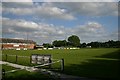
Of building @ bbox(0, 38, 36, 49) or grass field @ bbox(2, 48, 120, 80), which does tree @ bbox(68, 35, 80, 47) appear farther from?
grass field @ bbox(2, 48, 120, 80)

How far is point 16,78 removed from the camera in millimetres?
14008

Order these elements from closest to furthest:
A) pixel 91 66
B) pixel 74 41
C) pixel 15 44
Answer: pixel 91 66 < pixel 15 44 < pixel 74 41

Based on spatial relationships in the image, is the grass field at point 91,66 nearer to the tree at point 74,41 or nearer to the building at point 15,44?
the building at point 15,44

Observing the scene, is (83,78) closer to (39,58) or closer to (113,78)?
(113,78)

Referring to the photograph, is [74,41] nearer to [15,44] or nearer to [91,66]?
[15,44]

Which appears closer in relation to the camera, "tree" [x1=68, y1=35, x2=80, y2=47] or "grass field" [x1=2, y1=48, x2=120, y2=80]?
"grass field" [x1=2, y1=48, x2=120, y2=80]

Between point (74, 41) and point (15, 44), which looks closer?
point (15, 44)

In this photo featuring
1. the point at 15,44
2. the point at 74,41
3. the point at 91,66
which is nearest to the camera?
the point at 91,66

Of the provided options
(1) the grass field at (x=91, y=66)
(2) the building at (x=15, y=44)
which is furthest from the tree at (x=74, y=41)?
(1) the grass field at (x=91, y=66)

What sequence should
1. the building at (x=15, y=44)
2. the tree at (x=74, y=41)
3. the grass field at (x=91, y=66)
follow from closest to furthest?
1. the grass field at (x=91, y=66)
2. the building at (x=15, y=44)
3. the tree at (x=74, y=41)

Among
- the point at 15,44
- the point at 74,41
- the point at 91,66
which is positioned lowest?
the point at 91,66

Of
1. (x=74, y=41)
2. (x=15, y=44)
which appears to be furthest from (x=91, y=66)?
(x=74, y=41)

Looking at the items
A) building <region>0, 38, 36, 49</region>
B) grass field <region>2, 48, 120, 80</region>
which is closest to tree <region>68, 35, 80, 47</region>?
building <region>0, 38, 36, 49</region>

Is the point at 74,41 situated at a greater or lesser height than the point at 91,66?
greater
